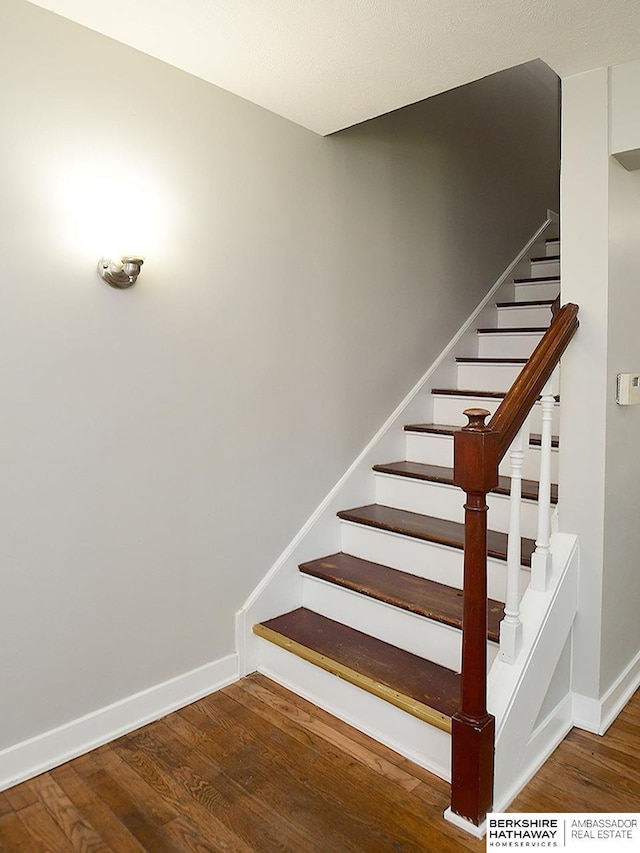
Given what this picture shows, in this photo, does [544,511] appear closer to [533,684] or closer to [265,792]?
[533,684]

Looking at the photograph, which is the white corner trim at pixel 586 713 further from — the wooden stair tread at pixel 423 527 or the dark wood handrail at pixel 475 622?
the dark wood handrail at pixel 475 622

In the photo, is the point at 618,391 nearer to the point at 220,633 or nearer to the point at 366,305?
the point at 366,305

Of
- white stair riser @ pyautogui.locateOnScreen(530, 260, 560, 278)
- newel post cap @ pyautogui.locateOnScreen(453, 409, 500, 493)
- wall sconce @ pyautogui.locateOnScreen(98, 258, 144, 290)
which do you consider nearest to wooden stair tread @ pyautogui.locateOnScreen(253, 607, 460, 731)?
newel post cap @ pyautogui.locateOnScreen(453, 409, 500, 493)

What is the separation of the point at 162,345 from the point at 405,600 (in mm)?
1241

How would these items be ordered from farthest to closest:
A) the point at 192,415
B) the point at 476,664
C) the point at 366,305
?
the point at 366,305 < the point at 192,415 < the point at 476,664

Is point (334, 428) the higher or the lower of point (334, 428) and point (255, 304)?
the lower

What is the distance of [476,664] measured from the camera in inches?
67.6

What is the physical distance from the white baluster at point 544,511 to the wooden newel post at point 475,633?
382mm

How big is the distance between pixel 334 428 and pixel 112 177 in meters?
1.35

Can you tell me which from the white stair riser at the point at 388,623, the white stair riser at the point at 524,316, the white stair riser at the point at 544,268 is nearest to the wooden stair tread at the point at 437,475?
the white stair riser at the point at 388,623

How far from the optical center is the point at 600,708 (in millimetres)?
2162

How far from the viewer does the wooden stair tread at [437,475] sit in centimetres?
250

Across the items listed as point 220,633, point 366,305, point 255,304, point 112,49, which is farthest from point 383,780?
point 112,49
